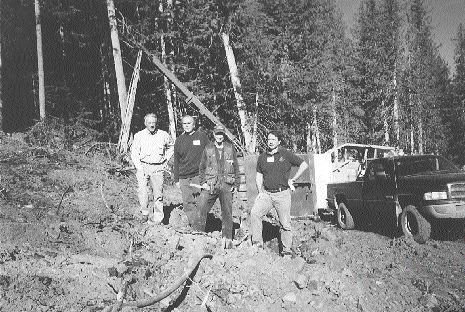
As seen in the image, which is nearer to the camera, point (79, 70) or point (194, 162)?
point (194, 162)

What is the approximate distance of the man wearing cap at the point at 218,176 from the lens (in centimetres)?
634

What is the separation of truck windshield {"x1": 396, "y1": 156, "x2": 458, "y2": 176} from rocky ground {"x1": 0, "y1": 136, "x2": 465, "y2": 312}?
5.15ft

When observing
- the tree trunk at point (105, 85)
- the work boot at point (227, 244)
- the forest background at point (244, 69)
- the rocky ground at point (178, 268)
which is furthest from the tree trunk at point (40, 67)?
the work boot at point (227, 244)

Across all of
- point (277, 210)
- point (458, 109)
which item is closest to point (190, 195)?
point (277, 210)

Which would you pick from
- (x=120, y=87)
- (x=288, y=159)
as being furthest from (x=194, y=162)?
(x=120, y=87)

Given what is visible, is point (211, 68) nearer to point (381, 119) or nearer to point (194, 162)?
point (194, 162)

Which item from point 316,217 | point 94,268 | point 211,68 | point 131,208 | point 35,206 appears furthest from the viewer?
point 211,68

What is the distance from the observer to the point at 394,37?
89.2 feet

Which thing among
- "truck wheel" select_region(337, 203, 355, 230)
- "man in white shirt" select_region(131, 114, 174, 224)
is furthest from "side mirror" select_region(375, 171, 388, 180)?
"man in white shirt" select_region(131, 114, 174, 224)

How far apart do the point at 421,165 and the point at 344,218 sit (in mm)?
2796

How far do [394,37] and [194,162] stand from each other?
25803mm

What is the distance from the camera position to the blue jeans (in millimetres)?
6246

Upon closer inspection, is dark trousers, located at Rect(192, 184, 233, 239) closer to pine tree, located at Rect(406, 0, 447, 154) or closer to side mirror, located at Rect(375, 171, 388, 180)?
side mirror, located at Rect(375, 171, 388, 180)

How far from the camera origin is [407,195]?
8.07 meters
